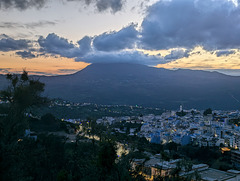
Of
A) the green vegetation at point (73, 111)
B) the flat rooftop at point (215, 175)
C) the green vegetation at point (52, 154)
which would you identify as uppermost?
the green vegetation at point (52, 154)

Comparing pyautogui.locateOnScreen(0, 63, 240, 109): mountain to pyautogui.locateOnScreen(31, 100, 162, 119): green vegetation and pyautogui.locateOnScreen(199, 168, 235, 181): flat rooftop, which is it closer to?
pyautogui.locateOnScreen(31, 100, 162, 119): green vegetation

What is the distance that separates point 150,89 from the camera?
154875mm

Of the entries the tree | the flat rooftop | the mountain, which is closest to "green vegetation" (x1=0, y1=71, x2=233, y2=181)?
the tree

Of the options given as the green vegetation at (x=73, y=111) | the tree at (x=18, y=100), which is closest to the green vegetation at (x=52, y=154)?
the tree at (x=18, y=100)

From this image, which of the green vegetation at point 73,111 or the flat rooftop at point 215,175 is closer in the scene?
the flat rooftop at point 215,175

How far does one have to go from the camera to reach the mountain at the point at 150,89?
126m

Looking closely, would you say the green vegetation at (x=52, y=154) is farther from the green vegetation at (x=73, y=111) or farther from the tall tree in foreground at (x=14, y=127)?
the green vegetation at (x=73, y=111)

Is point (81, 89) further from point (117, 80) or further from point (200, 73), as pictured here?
point (200, 73)

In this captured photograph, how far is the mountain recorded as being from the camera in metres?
126

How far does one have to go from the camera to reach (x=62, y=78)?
163 metres

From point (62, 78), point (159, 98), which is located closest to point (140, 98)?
point (159, 98)

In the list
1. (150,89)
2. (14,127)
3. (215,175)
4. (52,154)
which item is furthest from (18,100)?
(150,89)

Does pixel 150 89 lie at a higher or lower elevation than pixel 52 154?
lower

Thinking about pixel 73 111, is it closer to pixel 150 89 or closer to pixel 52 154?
pixel 52 154
